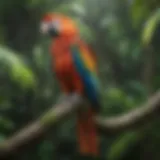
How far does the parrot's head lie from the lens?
1039 millimetres

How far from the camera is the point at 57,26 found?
3.43 feet

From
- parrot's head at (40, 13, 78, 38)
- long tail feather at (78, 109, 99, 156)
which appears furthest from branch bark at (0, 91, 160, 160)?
parrot's head at (40, 13, 78, 38)

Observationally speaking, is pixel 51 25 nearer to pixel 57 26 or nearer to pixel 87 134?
pixel 57 26

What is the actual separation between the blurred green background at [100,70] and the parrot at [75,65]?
0.19 ft

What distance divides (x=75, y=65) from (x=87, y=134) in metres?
0.17

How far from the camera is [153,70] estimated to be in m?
1.13

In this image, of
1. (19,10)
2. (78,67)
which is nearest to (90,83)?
(78,67)

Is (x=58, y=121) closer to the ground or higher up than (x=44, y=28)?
closer to the ground

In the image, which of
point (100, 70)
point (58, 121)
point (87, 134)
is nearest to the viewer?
point (58, 121)

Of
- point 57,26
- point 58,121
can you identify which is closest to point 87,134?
point 58,121

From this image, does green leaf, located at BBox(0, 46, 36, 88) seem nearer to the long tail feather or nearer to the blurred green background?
the blurred green background

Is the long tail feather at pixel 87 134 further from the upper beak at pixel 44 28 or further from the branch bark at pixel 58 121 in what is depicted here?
the upper beak at pixel 44 28

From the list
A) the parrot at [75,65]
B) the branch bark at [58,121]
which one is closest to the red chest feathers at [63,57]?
the parrot at [75,65]

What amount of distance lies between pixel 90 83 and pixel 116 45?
162 millimetres
